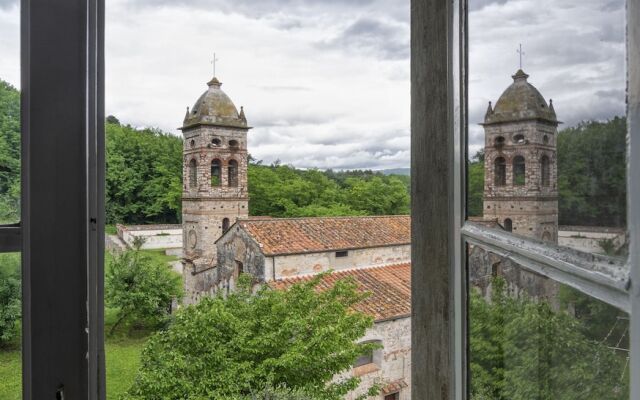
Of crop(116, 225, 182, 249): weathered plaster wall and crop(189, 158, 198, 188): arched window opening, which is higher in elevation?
crop(189, 158, 198, 188): arched window opening

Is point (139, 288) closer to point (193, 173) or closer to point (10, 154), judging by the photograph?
point (193, 173)

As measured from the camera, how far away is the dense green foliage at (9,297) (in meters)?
0.60

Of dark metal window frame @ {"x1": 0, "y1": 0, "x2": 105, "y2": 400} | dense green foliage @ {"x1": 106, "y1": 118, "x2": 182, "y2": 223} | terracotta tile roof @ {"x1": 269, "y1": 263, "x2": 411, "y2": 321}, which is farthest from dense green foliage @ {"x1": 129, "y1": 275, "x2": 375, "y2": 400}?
dark metal window frame @ {"x1": 0, "y1": 0, "x2": 105, "y2": 400}

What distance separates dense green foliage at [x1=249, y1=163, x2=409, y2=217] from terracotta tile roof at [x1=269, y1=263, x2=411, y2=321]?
0.53 meters

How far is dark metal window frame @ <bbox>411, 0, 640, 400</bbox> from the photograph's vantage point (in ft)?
1.56

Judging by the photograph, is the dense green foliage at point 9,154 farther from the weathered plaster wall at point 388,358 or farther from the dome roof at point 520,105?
the weathered plaster wall at point 388,358

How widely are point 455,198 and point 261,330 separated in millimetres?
2919

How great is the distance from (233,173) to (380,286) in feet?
5.35

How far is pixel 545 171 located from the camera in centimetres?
31

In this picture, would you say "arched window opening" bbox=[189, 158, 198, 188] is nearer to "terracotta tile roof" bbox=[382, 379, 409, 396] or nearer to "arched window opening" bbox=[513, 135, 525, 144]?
"terracotta tile roof" bbox=[382, 379, 409, 396]

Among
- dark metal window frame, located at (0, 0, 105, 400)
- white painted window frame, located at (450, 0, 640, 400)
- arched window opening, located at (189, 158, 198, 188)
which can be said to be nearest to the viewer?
white painted window frame, located at (450, 0, 640, 400)

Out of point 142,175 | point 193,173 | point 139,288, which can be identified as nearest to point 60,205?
point 142,175

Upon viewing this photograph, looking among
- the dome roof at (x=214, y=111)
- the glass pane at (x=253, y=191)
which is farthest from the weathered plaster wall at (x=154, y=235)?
the dome roof at (x=214, y=111)

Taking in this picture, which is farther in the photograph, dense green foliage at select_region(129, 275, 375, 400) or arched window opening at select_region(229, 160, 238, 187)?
arched window opening at select_region(229, 160, 238, 187)
